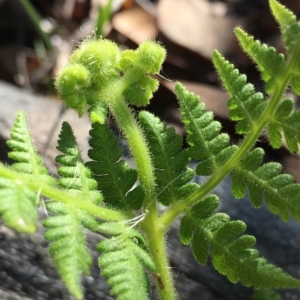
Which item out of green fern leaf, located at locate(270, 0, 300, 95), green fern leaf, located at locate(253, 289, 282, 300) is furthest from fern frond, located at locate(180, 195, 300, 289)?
green fern leaf, located at locate(253, 289, 282, 300)

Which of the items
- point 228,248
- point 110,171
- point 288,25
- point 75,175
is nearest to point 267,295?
point 228,248

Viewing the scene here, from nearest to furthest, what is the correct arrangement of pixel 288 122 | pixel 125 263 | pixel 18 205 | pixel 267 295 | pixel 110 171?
pixel 18 205 → pixel 125 263 → pixel 288 122 → pixel 110 171 → pixel 267 295

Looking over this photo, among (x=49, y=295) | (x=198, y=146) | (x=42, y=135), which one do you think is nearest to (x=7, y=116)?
(x=42, y=135)

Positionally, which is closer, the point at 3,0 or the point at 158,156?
the point at 158,156

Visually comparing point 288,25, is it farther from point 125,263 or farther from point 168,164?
point 125,263

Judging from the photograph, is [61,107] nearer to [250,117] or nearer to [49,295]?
[49,295]

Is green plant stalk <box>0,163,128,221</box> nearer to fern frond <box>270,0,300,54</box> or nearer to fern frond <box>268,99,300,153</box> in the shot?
fern frond <box>268,99,300,153</box>
